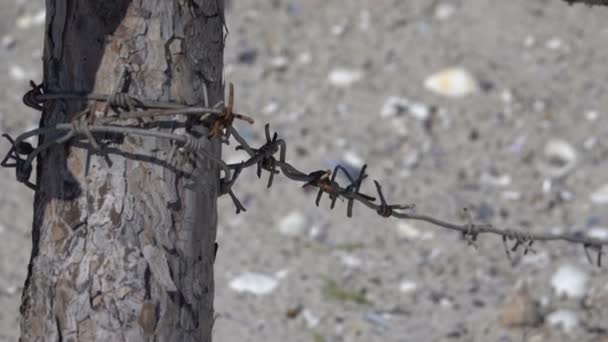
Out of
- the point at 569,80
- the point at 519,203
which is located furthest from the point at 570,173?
the point at 569,80

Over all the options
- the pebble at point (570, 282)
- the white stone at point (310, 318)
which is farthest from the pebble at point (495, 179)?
the white stone at point (310, 318)

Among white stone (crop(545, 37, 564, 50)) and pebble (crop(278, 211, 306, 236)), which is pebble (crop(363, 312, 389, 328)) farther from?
white stone (crop(545, 37, 564, 50))

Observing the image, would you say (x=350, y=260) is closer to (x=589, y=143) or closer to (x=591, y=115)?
(x=589, y=143)

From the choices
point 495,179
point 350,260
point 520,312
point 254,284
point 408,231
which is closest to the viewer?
point 520,312

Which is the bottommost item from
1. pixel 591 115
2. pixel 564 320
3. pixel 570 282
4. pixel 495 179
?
pixel 564 320

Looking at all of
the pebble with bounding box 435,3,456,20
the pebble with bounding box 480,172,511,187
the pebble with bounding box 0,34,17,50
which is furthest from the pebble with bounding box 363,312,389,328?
the pebble with bounding box 0,34,17,50

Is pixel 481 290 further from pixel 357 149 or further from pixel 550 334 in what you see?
pixel 357 149

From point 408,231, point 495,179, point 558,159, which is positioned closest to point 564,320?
point 408,231
